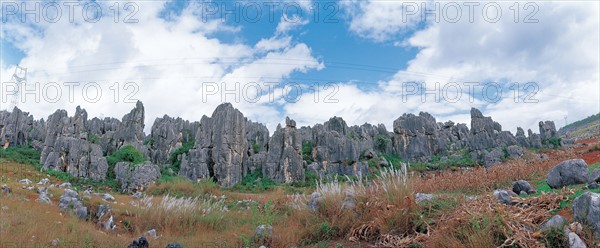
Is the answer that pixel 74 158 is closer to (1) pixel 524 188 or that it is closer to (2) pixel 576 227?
(1) pixel 524 188

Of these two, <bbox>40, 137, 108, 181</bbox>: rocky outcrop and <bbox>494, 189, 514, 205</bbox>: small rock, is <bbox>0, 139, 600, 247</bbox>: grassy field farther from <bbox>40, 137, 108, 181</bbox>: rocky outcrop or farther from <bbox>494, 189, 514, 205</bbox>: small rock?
<bbox>40, 137, 108, 181</bbox>: rocky outcrop

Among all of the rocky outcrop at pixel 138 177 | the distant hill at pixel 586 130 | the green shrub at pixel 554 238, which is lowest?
the rocky outcrop at pixel 138 177

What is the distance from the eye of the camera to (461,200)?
6.07m

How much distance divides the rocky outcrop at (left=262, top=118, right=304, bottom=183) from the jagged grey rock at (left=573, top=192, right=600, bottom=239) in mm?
37186

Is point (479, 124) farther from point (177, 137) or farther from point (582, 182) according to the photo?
point (582, 182)

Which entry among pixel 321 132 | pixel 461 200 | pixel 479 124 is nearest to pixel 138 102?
pixel 321 132

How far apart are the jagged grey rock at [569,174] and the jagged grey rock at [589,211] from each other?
2794mm

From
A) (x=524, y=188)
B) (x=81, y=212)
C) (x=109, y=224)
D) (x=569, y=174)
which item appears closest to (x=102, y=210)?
(x=81, y=212)

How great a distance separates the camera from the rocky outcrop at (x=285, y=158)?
4194 cm

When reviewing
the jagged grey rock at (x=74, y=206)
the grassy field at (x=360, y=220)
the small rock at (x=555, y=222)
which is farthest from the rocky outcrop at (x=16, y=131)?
the small rock at (x=555, y=222)

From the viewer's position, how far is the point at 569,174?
6977 millimetres

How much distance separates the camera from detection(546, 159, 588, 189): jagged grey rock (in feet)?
22.7

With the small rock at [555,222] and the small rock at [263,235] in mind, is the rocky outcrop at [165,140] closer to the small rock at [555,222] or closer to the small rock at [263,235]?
the small rock at [263,235]

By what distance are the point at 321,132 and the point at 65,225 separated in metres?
44.7
